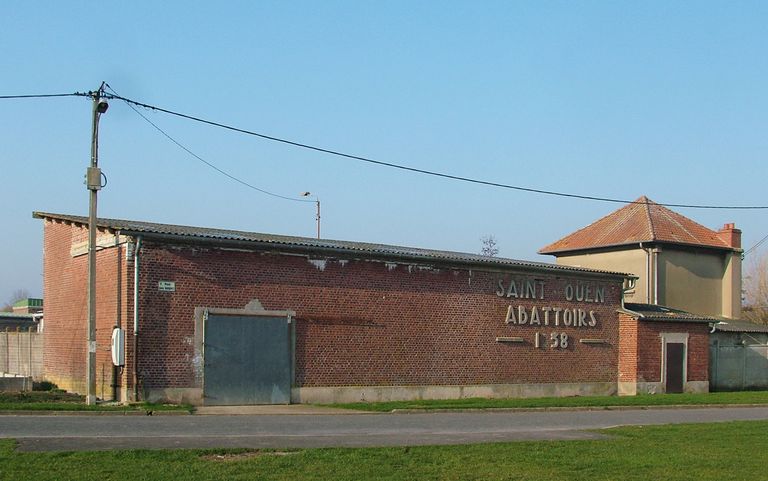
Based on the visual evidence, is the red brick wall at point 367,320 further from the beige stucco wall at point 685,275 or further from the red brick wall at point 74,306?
the beige stucco wall at point 685,275

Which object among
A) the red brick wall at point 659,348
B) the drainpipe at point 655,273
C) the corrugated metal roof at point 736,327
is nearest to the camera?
the red brick wall at point 659,348

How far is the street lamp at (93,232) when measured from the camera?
22.0 meters

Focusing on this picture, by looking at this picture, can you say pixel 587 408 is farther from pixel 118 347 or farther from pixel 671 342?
pixel 118 347

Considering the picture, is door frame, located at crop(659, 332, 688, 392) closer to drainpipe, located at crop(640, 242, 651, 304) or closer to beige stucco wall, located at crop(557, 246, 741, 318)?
beige stucco wall, located at crop(557, 246, 741, 318)

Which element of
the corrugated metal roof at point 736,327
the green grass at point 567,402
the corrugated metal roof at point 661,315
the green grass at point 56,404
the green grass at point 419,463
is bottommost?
the green grass at point 567,402

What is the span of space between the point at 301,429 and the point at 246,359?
725cm

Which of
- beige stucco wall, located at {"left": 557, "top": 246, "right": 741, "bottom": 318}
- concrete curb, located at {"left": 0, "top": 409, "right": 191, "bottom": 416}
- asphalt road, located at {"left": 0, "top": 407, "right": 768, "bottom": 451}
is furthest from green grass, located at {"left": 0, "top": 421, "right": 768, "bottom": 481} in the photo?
beige stucco wall, located at {"left": 557, "top": 246, "right": 741, "bottom": 318}

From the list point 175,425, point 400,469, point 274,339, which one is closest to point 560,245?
point 274,339

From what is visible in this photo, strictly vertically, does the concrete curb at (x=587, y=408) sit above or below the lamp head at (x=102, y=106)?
below

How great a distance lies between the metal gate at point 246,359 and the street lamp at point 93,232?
9.86 feet

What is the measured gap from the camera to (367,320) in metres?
27.0

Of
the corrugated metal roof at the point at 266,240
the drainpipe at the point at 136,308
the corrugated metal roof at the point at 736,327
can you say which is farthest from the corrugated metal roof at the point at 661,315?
the drainpipe at the point at 136,308

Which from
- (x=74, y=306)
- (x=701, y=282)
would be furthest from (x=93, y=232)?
(x=701, y=282)

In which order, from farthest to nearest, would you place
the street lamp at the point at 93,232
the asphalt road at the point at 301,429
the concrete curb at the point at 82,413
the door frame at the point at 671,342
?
the door frame at the point at 671,342 < the street lamp at the point at 93,232 < the concrete curb at the point at 82,413 < the asphalt road at the point at 301,429
